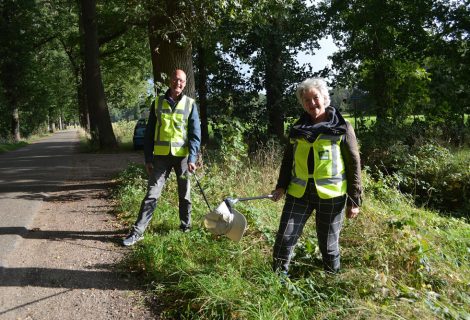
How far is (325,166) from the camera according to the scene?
11.2ft

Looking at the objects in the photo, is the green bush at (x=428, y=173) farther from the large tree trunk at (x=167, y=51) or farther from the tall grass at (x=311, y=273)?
the large tree trunk at (x=167, y=51)

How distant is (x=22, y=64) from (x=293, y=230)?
28228 millimetres

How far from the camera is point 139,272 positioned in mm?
4371

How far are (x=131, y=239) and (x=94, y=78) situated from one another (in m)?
12.6

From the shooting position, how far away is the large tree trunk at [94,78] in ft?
51.6

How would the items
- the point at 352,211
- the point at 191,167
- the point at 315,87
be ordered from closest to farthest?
1. the point at 315,87
2. the point at 352,211
3. the point at 191,167

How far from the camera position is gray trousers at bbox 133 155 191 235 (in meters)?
5.17

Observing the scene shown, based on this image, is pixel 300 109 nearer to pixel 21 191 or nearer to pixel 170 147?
pixel 21 191

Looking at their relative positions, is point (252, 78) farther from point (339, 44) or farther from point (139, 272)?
point (139, 272)

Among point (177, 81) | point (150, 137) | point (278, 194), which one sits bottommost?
point (278, 194)

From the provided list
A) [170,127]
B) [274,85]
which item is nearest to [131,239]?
[170,127]

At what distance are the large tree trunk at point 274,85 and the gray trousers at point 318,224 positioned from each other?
36.3 feet

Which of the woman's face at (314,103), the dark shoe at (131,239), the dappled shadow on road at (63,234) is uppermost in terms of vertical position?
the woman's face at (314,103)

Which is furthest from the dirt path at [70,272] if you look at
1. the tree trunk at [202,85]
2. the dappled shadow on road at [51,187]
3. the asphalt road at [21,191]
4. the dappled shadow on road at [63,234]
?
the tree trunk at [202,85]
